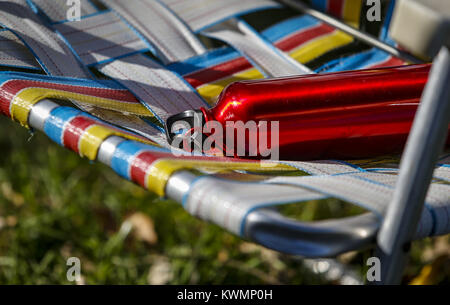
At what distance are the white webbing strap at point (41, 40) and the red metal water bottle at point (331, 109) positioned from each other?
0.27 m

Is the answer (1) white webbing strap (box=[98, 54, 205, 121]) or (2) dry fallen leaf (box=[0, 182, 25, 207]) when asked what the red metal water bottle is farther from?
(2) dry fallen leaf (box=[0, 182, 25, 207])

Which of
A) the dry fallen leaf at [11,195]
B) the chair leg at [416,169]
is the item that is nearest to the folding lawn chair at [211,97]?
the chair leg at [416,169]

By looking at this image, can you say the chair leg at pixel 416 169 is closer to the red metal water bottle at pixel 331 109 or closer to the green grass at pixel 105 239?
the red metal water bottle at pixel 331 109

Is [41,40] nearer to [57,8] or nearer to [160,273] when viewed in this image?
[57,8]

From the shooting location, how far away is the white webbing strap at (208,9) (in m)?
1.33

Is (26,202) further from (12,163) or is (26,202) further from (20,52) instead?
(20,52)

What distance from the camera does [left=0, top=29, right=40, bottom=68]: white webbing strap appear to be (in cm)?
95

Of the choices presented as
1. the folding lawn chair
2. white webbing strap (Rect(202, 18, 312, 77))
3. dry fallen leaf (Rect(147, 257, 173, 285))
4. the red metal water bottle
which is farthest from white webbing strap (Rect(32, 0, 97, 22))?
dry fallen leaf (Rect(147, 257, 173, 285))

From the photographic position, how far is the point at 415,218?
2.07 ft

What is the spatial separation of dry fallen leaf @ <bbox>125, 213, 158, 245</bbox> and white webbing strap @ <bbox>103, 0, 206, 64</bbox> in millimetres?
493

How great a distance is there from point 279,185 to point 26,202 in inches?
40.0

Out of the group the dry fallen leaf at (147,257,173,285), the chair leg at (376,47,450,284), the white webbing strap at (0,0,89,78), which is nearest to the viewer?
the chair leg at (376,47,450,284)

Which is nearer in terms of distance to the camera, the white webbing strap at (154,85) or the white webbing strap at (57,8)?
the white webbing strap at (154,85)
